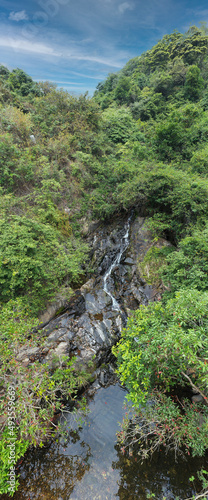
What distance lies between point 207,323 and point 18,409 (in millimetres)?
5676

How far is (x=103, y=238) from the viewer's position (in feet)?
51.4

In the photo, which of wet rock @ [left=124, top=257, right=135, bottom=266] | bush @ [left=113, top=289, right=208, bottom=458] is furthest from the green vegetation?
wet rock @ [left=124, top=257, right=135, bottom=266]

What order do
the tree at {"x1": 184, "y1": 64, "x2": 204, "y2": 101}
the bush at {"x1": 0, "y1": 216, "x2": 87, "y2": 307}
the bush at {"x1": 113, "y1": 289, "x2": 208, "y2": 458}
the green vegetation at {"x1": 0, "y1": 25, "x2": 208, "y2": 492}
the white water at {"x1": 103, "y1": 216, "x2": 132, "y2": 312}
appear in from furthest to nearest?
the tree at {"x1": 184, "y1": 64, "x2": 204, "y2": 101} < the white water at {"x1": 103, "y1": 216, "x2": 132, "y2": 312} < the bush at {"x1": 0, "y1": 216, "x2": 87, "y2": 307} < the green vegetation at {"x1": 0, "y1": 25, "x2": 208, "y2": 492} < the bush at {"x1": 113, "y1": 289, "x2": 208, "y2": 458}

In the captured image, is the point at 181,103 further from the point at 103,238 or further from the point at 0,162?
the point at 0,162

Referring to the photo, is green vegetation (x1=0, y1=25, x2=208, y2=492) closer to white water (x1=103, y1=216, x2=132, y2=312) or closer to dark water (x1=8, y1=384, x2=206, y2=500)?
dark water (x1=8, y1=384, x2=206, y2=500)

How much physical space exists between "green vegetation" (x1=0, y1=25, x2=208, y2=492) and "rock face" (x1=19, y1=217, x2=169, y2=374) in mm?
982

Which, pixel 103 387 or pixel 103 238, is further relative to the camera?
pixel 103 238

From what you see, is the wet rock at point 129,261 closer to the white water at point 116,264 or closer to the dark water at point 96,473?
the white water at point 116,264

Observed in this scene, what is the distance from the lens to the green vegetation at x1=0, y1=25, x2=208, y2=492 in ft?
19.2

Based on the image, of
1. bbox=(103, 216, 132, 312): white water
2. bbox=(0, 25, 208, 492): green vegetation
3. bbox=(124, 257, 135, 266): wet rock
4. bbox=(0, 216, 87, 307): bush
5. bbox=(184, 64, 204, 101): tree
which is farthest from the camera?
bbox=(184, 64, 204, 101): tree

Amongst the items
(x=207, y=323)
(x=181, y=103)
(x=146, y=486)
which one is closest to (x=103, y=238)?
(x=207, y=323)

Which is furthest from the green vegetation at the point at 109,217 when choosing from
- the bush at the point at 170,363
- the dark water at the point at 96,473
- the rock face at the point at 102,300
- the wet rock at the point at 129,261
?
the wet rock at the point at 129,261

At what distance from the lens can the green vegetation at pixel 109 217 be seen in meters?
5.84

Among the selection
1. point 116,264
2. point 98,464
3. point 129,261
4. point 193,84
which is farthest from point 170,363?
point 193,84
